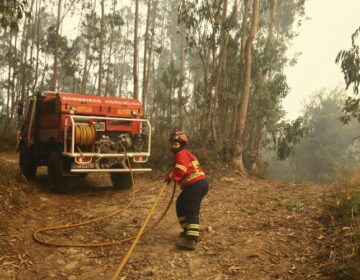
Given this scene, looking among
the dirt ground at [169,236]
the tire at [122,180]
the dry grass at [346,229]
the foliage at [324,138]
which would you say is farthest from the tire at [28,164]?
the foliage at [324,138]

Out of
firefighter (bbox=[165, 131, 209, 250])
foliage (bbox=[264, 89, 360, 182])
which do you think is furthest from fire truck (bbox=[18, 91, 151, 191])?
foliage (bbox=[264, 89, 360, 182])

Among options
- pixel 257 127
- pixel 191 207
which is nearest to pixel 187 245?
pixel 191 207

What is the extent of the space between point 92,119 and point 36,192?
6.51ft

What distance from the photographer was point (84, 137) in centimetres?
753

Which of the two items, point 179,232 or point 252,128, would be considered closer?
point 179,232

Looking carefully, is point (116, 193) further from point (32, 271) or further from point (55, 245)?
point (32, 271)

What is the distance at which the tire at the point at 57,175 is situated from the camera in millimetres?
7836

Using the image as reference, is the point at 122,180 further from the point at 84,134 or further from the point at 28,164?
the point at 28,164

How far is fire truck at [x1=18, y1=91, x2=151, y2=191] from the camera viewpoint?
7598mm

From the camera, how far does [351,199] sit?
5.26m

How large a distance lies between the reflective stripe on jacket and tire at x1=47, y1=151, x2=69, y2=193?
371cm

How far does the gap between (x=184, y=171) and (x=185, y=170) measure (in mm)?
21

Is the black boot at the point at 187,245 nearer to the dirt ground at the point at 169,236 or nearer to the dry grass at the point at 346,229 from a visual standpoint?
the dirt ground at the point at 169,236

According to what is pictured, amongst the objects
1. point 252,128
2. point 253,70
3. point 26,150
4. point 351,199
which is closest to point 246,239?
point 351,199
